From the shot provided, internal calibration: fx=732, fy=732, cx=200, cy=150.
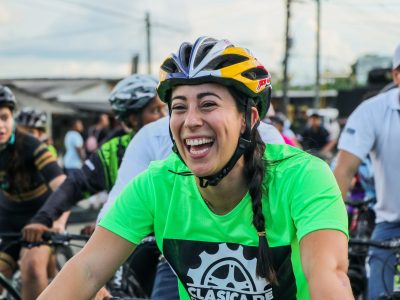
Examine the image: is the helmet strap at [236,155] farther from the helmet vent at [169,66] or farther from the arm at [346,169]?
the arm at [346,169]

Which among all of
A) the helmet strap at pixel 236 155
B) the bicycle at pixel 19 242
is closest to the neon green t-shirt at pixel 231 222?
the helmet strap at pixel 236 155

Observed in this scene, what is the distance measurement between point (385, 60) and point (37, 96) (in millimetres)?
24337

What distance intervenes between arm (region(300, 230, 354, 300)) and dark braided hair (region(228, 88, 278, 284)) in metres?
0.21

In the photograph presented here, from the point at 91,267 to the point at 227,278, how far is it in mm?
521

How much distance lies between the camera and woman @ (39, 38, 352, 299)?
8.73 ft

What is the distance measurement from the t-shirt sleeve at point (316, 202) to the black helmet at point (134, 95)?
2819mm

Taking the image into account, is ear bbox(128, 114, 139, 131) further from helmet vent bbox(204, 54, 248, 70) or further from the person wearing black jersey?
helmet vent bbox(204, 54, 248, 70)

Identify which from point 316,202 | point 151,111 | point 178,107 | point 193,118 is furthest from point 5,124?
point 316,202

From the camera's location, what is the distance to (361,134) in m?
4.36

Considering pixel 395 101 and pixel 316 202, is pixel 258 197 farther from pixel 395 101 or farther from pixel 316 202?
pixel 395 101

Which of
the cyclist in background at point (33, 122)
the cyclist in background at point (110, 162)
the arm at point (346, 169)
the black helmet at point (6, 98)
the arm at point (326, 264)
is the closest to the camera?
the arm at point (326, 264)

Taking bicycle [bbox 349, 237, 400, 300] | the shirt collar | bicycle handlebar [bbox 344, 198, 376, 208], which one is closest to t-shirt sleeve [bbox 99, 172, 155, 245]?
bicycle [bbox 349, 237, 400, 300]

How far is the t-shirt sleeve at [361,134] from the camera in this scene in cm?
435

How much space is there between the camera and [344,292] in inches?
92.5
